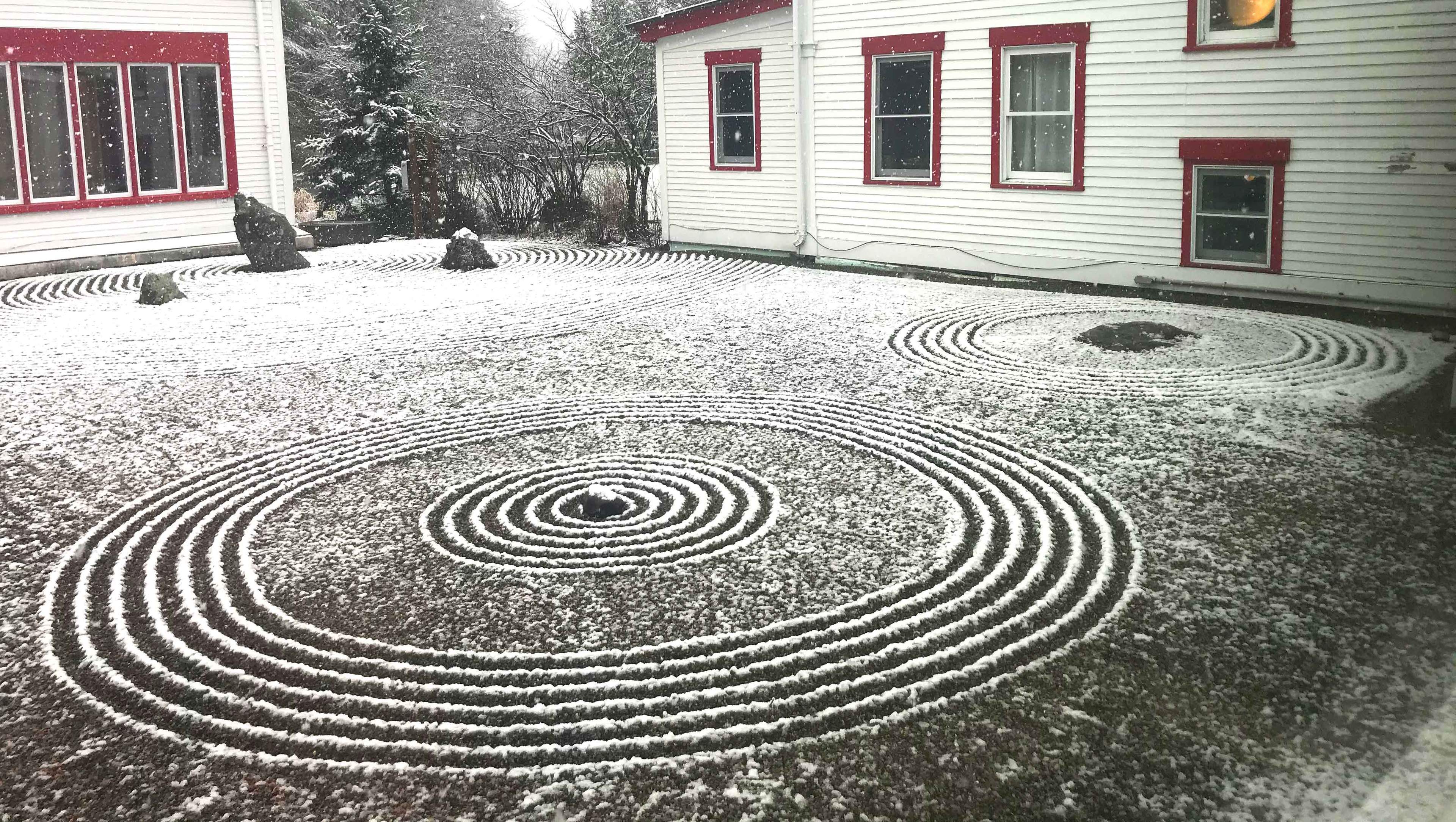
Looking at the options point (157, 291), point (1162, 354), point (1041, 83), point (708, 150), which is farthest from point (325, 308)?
point (1162, 354)

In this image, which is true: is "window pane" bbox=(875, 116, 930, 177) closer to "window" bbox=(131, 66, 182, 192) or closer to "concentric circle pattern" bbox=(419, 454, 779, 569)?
"concentric circle pattern" bbox=(419, 454, 779, 569)

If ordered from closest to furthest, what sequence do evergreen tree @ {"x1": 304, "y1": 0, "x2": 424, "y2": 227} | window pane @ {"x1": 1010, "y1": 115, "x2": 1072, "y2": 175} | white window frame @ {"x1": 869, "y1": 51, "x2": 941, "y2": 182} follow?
window pane @ {"x1": 1010, "y1": 115, "x2": 1072, "y2": 175}, white window frame @ {"x1": 869, "y1": 51, "x2": 941, "y2": 182}, evergreen tree @ {"x1": 304, "y1": 0, "x2": 424, "y2": 227}

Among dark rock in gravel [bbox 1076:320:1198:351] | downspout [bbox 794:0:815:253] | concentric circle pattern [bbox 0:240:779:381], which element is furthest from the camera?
downspout [bbox 794:0:815:253]

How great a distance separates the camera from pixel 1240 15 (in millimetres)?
10398

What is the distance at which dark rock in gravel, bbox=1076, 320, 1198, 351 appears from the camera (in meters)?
8.87

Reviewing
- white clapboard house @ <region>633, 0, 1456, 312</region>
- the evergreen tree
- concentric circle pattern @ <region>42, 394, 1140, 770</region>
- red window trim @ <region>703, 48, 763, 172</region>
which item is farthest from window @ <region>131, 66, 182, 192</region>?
concentric circle pattern @ <region>42, 394, 1140, 770</region>

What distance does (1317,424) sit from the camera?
6562 millimetres

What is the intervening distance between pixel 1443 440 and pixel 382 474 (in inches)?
230

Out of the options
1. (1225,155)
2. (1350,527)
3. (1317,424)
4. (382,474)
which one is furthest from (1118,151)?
(382,474)

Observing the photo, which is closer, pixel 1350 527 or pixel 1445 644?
pixel 1445 644

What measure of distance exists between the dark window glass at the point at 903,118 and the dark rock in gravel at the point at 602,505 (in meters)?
8.63

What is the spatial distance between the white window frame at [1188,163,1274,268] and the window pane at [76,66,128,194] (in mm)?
13553

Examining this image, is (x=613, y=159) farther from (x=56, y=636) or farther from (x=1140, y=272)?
(x=56, y=636)

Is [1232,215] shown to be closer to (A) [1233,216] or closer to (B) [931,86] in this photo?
(A) [1233,216]
